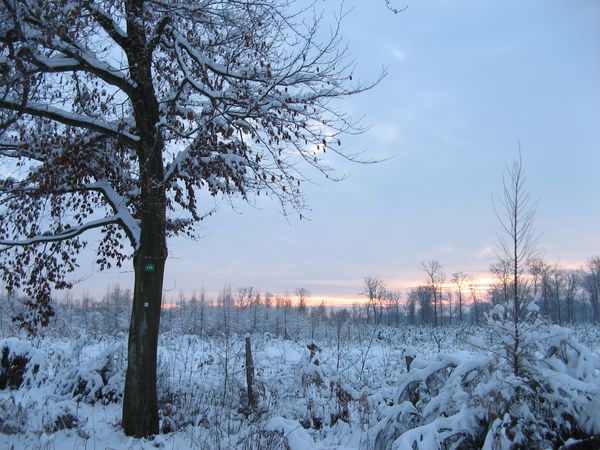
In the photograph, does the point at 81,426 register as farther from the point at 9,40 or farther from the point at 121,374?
the point at 9,40

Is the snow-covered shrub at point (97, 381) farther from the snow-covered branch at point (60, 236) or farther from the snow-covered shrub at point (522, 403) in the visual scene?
the snow-covered shrub at point (522, 403)

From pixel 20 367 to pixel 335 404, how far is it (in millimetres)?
6384

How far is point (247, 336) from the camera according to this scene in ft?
30.5

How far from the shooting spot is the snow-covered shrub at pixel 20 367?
9.04 meters

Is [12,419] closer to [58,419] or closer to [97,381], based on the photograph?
[58,419]

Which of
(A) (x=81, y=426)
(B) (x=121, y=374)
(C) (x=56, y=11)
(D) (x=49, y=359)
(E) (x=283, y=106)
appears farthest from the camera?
(D) (x=49, y=359)

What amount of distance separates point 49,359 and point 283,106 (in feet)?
26.5

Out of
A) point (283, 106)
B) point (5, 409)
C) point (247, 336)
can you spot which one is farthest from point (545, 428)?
point (5, 409)

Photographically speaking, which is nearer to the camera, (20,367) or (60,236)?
(60,236)

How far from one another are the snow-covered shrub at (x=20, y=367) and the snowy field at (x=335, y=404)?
2cm

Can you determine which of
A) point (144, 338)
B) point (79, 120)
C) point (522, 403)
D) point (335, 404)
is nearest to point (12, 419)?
point (144, 338)

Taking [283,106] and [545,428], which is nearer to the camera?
[545,428]

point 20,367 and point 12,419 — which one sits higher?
point 20,367

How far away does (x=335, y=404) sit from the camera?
821 cm
